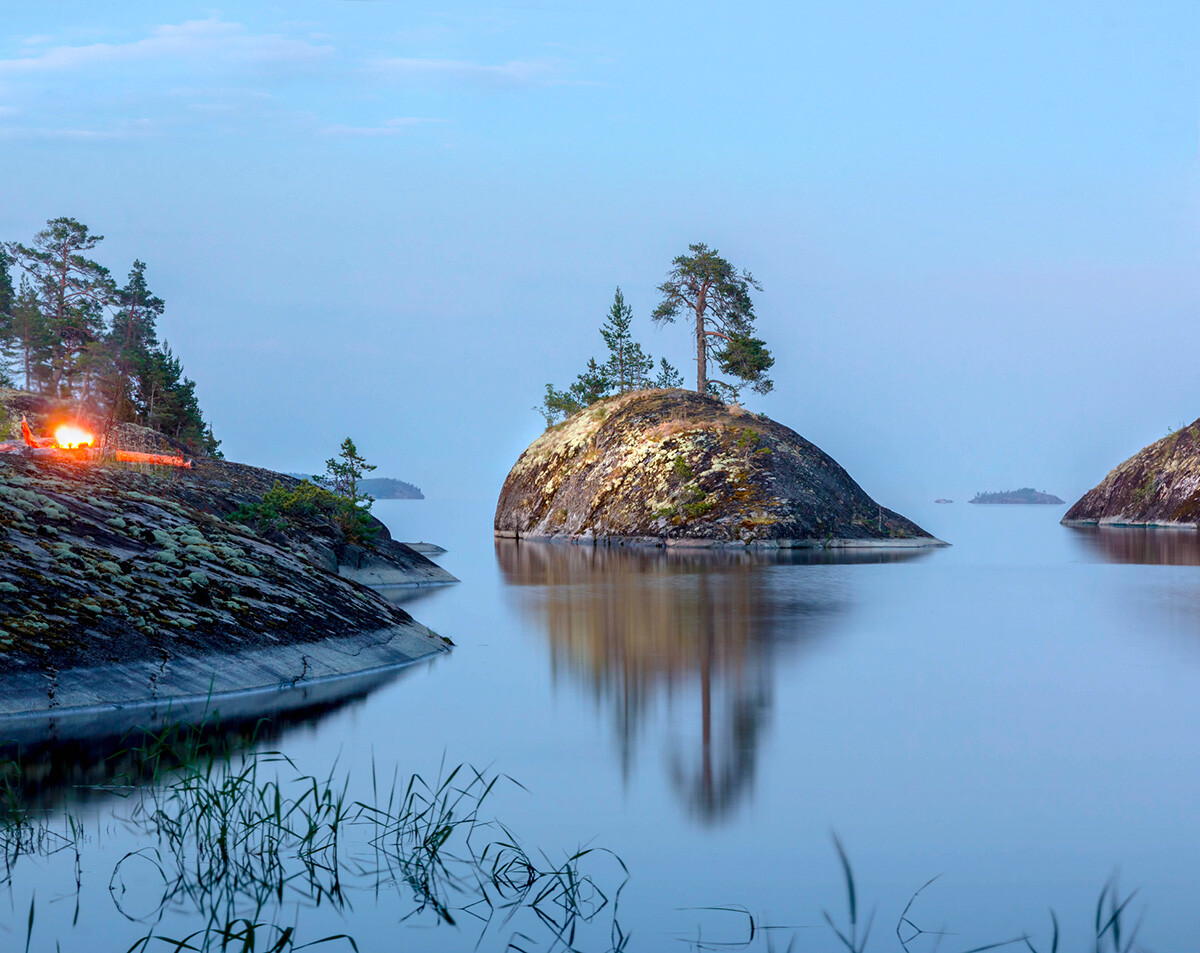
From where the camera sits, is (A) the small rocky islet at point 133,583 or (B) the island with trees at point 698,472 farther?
(B) the island with trees at point 698,472

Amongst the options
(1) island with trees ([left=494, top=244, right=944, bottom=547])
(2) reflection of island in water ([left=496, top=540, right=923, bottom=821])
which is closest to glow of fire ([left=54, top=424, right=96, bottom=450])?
(2) reflection of island in water ([left=496, top=540, right=923, bottom=821])

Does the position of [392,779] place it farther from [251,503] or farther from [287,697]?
[251,503]

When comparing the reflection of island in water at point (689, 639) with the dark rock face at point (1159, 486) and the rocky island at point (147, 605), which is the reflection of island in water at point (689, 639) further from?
the dark rock face at point (1159, 486)

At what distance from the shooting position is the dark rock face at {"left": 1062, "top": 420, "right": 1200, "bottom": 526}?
8419cm

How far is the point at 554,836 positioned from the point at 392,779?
2.63 meters

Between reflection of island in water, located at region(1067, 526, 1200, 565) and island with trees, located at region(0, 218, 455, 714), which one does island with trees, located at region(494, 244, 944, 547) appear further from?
island with trees, located at region(0, 218, 455, 714)

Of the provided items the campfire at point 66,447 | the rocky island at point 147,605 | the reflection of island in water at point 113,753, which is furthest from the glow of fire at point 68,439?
the reflection of island in water at point 113,753

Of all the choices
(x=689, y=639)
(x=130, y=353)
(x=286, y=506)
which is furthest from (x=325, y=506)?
(x=130, y=353)

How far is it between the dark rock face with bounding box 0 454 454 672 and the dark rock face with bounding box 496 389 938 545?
4639cm

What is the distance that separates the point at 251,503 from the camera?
1236 inches

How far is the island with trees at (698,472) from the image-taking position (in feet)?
220

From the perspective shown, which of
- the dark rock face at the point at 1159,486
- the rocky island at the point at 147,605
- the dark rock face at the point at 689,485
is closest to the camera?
the rocky island at the point at 147,605

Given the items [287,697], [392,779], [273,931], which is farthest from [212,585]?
[273,931]

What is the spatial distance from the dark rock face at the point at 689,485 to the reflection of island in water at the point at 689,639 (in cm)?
1535
